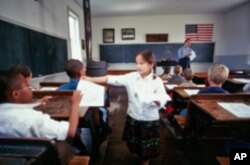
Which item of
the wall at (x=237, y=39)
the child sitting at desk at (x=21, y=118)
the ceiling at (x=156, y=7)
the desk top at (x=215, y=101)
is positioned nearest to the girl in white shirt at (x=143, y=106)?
the desk top at (x=215, y=101)

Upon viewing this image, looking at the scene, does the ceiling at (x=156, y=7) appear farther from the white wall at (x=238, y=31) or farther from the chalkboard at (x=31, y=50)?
the chalkboard at (x=31, y=50)

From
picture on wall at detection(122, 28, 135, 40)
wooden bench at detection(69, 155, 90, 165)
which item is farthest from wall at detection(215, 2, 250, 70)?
wooden bench at detection(69, 155, 90, 165)

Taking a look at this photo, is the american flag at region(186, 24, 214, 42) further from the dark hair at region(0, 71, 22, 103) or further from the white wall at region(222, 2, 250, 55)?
the dark hair at region(0, 71, 22, 103)

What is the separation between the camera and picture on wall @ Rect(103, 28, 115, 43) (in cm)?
809

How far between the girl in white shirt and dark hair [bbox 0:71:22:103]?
0.71 metres

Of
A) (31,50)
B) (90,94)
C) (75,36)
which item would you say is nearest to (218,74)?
(90,94)

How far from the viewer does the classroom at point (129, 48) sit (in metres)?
1.90

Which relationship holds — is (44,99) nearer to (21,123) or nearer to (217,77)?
(21,123)

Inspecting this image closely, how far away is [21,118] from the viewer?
832mm

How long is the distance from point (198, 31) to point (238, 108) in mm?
7388

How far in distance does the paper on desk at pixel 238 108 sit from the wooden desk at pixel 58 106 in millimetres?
977

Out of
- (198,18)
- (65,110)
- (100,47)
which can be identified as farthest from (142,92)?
(198,18)

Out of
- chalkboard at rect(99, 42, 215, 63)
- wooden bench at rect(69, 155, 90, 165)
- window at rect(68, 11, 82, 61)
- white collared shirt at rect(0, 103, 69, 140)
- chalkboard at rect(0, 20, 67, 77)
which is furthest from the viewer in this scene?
chalkboard at rect(99, 42, 215, 63)

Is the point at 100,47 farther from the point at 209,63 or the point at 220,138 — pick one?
the point at 220,138
